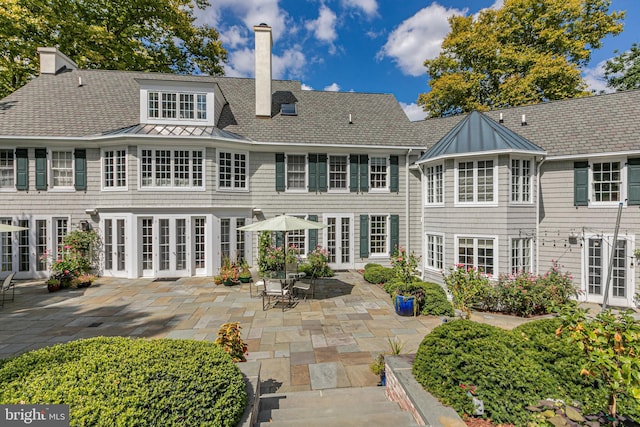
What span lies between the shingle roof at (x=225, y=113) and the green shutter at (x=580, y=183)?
Answer: 6.66 m

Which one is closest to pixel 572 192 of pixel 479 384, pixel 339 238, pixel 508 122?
pixel 508 122

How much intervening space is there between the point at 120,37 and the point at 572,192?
1120 inches

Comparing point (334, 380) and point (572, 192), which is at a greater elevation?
point (572, 192)

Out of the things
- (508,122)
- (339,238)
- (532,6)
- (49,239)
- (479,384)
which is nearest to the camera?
(479,384)

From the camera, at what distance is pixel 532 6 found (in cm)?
1970

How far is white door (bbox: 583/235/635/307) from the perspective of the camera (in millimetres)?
10023

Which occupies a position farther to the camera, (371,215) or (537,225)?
(371,215)

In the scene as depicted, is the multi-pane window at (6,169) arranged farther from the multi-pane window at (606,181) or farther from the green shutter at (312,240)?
the multi-pane window at (606,181)

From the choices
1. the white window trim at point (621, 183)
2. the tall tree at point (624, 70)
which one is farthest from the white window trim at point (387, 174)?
the tall tree at point (624, 70)

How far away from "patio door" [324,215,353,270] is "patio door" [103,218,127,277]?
9545 mm

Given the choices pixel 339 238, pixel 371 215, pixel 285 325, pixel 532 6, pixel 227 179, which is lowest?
pixel 285 325

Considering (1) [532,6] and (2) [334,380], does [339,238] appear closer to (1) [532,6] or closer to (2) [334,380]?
(2) [334,380]

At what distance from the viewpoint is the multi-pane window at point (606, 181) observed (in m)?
10.3

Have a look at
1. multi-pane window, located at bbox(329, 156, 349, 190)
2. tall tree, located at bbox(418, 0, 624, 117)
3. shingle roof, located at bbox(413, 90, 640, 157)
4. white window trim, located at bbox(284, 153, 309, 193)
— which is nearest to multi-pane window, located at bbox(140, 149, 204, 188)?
white window trim, located at bbox(284, 153, 309, 193)
